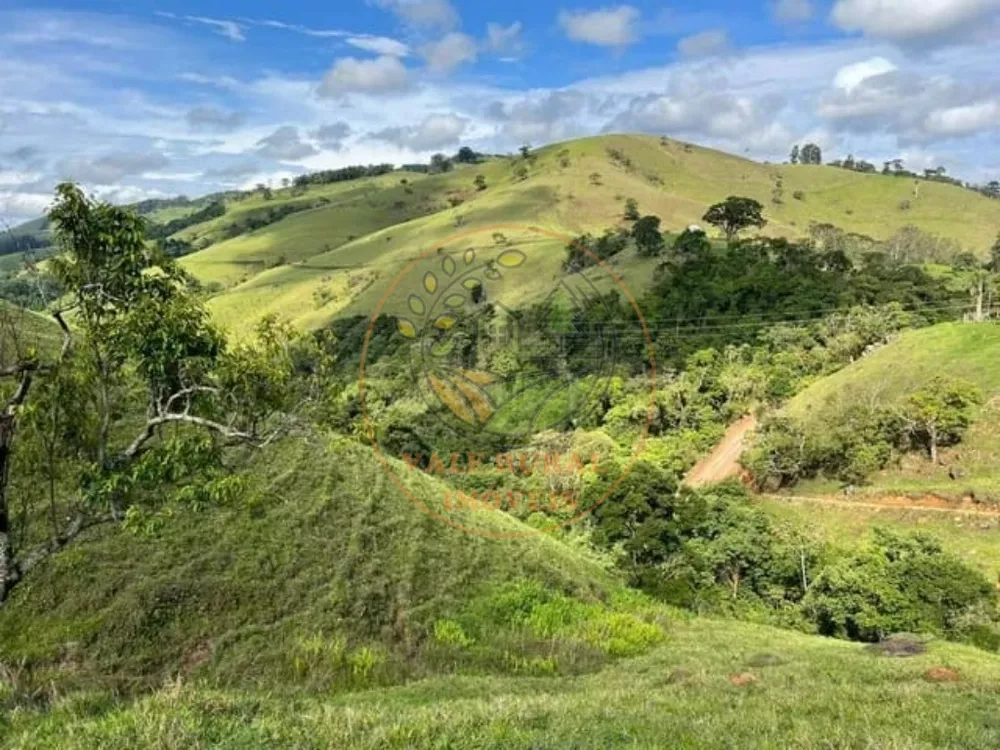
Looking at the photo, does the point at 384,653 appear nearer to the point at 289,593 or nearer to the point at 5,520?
the point at 289,593

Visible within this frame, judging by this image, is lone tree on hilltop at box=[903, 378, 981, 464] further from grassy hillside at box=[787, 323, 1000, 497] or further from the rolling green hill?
the rolling green hill

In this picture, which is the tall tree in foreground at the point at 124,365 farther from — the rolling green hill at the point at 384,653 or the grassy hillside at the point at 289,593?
the grassy hillside at the point at 289,593

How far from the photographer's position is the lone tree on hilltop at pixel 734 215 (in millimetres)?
108062

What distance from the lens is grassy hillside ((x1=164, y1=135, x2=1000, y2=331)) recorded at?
129500 millimetres

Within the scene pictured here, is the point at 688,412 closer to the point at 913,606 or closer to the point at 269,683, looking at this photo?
the point at 913,606

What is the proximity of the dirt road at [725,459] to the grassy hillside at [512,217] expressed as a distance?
31.0m

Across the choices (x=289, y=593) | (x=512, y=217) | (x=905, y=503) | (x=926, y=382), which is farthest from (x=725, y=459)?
(x=512, y=217)

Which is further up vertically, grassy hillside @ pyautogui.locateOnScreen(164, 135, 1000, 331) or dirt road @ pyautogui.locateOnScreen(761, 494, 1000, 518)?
grassy hillside @ pyautogui.locateOnScreen(164, 135, 1000, 331)

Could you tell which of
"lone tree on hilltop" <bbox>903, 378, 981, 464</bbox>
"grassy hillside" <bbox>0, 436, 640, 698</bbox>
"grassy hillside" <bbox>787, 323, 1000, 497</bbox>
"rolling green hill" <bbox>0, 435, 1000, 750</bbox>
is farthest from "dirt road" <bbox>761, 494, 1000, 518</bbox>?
"grassy hillside" <bbox>0, 436, 640, 698</bbox>

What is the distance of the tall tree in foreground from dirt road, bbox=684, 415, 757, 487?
51369mm

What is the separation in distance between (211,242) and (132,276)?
20246cm

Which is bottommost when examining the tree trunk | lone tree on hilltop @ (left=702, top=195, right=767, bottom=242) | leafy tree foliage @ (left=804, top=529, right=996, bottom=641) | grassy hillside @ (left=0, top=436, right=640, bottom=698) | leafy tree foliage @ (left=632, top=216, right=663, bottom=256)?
leafy tree foliage @ (left=804, top=529, right=996, bottom=641)

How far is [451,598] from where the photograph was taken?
61.4 ft

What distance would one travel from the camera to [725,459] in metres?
61.8
